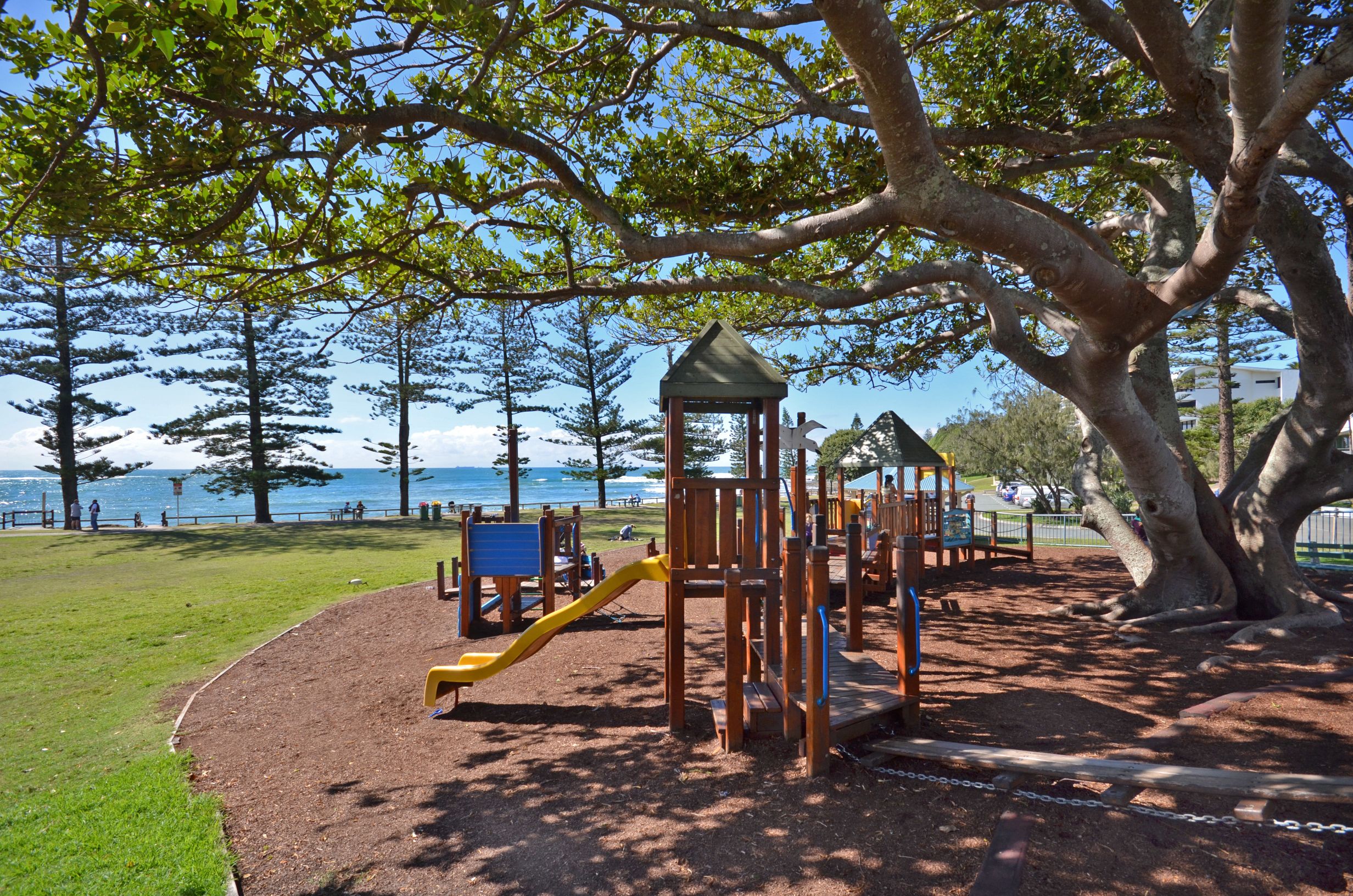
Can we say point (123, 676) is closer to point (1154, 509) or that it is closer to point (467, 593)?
point (467, 593)

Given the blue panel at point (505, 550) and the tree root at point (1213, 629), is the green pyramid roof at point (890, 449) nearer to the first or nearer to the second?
the tree root at point (1213, 629)

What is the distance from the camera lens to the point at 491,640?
344 inches

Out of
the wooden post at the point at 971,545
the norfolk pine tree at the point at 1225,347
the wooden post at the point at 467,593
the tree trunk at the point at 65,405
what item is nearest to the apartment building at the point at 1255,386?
the norfolk pine tree at the point at 1225,347

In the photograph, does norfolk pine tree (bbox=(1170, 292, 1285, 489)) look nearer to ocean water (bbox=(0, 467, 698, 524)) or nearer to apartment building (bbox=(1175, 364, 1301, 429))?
apartment building (bbox=(1175, 364, 1301, 429))

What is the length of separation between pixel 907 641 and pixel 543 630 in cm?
316

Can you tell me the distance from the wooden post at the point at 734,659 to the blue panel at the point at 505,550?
4.98 metres

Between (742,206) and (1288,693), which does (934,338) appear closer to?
(742,206)

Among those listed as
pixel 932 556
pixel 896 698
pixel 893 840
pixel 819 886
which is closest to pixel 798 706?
pixel 896 698

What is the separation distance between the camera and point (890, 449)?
45.4 ft

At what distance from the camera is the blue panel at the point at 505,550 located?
9164 mm

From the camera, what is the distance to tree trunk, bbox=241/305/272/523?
31.9 m

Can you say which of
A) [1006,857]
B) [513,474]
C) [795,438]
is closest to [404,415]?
[513,474]

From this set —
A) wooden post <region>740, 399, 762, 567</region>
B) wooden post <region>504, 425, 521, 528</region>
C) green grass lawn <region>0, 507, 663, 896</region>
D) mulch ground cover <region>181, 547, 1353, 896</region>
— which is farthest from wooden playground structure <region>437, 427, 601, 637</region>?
wooden post <region>740, 399, 762, 567</region>

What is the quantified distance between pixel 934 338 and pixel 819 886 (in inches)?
414
